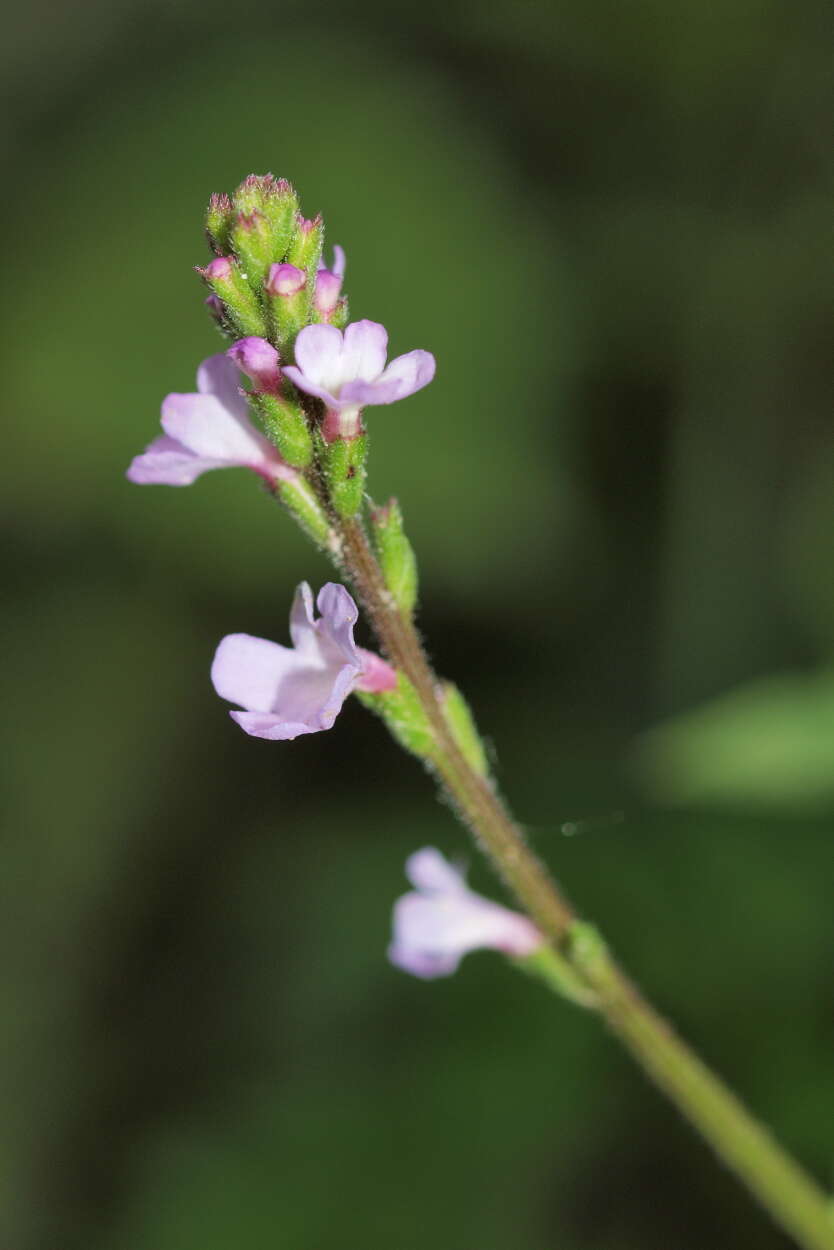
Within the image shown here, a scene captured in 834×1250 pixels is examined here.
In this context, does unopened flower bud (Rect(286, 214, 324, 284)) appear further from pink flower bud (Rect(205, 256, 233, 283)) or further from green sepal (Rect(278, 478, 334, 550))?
green sepal (Rect(278, 478, 334, 550))

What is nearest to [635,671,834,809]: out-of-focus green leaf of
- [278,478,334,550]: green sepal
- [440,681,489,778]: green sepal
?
[440,681,489,778]: green sepal

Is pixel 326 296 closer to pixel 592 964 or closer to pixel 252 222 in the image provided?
pixel 252 222

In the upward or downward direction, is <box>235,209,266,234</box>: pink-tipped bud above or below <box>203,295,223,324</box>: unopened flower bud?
above

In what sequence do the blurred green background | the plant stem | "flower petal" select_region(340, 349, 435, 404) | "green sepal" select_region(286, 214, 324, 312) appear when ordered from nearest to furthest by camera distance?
"flower petal" select_region(340, 349, 435, 404), "green sepal" select_region(286, 214, 324, 312), the plant stem, the blurred green background

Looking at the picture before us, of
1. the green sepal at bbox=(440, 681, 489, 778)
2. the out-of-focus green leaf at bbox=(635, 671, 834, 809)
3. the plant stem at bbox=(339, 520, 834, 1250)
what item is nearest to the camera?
the plant stem at bbox=(339, 520, 834, 1250)

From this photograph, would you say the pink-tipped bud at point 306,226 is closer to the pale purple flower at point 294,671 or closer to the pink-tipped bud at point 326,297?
the pink-tipped bud at point 326,297

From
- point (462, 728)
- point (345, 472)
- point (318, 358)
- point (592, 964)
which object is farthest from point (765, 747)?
point (318, 358)

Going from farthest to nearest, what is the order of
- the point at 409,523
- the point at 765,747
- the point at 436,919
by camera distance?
the point at 409,523 → the point at 765,747 → the point at 436,919

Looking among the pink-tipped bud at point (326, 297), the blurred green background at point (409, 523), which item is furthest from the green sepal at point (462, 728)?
the blurred green background at point (409, 523)

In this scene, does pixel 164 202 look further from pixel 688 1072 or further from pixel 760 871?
pixel 688 1072
